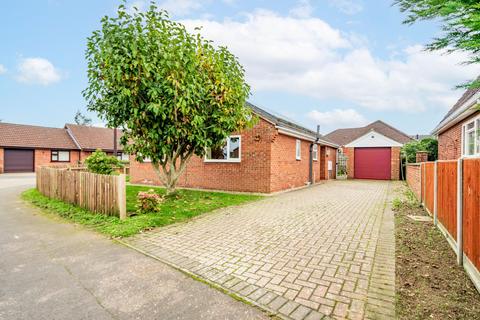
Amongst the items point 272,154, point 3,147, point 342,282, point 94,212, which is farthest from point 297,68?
point 3,147

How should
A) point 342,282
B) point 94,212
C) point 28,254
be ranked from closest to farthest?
point 342,282, point 28,254, point 94,212

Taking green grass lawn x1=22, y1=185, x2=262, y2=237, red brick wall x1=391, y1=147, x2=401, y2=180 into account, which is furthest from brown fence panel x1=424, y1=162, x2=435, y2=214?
red brick wall x1=391, y1=147, x2=401, y2=180

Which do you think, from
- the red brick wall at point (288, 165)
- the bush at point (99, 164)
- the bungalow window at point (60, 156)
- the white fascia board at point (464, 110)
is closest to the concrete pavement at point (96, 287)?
the red brick wall at point (288, 165)

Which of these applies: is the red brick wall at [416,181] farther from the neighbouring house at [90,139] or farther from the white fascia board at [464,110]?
the neighbouring house at [90,139]

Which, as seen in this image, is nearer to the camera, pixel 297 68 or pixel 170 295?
pixel 170 295

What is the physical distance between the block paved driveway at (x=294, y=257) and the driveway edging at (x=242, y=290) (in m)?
0.01

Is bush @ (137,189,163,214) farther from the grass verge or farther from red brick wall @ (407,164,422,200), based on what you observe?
red brick wall @ (407,164,422,200)

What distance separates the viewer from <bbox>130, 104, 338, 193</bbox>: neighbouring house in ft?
34.8

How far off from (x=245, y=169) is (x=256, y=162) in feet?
2.12

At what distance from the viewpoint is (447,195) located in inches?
188

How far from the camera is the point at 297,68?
56.1ft

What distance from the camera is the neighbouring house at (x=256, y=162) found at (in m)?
10.6

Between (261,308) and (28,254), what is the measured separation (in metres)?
4.09

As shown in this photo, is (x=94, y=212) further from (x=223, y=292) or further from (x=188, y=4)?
(x=188, y=4)
